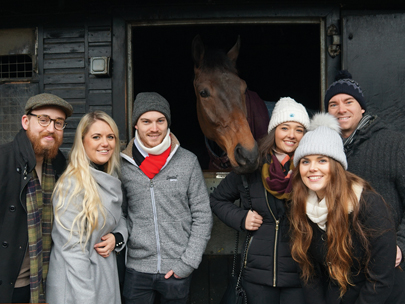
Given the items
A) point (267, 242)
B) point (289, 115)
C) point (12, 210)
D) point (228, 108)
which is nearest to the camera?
point (12, 210)

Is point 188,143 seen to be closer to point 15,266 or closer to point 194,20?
point 194,20

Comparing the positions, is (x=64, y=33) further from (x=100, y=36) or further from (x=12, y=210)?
(x=12, y=210)

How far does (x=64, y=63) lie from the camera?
10.1 feet

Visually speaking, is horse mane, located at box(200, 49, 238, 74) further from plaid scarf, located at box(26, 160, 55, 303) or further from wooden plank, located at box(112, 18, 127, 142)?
plaid scarf, located at box(26, 160, 55, 303)

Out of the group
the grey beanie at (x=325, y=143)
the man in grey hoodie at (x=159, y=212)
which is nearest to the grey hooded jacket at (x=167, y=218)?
the man in grey hoodie at (x=159, y=212)

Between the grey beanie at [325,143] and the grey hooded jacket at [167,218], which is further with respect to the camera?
the grey hooded jacket at [167,218]

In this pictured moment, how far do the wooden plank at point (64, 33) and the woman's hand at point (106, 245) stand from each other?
2.10m

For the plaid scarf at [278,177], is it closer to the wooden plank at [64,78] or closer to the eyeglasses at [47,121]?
the eyeglasses at [47,121]

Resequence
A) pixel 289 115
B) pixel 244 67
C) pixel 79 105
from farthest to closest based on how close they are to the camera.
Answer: pixel 244 67 → pixel 79 105 → pixel 289 115

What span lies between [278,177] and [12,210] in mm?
1531

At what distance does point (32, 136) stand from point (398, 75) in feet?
10.0

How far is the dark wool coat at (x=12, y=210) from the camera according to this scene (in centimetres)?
166

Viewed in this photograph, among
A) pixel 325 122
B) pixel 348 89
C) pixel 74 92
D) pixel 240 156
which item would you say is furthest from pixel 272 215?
pixel 74 92

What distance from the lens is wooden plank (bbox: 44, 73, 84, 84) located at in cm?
305
